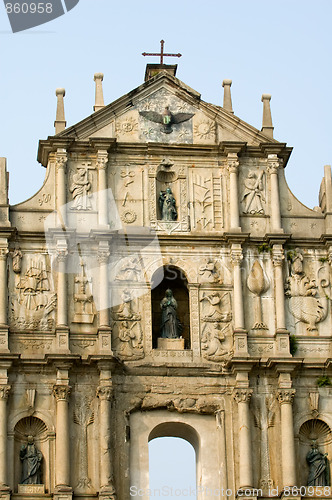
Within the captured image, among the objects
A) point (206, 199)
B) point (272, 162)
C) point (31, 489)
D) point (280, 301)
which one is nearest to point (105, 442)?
point (31, 489)

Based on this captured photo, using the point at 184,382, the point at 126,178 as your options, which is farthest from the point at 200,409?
the point at 126,178

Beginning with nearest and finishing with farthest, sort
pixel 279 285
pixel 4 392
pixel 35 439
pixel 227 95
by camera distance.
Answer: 1. pixel 4 392
2. pixel 35 439
3. pixel 279 285
4. pixel 227 95

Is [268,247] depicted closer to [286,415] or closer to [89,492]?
[286,415]

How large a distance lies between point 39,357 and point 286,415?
14.1ft

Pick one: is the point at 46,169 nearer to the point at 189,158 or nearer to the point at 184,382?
the point at 189,158

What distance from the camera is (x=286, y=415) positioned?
27.8 metres

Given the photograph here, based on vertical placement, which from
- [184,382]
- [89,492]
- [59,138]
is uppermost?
[59,138]

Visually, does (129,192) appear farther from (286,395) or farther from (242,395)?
(286,395)

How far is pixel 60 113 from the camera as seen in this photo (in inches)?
1179

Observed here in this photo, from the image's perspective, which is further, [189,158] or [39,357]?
[189,158]

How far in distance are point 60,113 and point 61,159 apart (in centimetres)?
101

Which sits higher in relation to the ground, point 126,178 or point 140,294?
point 126,178

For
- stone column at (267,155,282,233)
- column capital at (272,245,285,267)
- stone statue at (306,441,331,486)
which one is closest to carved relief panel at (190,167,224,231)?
stone column at (267,155,282,233)

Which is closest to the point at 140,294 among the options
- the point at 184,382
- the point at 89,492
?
the point at 184,382
